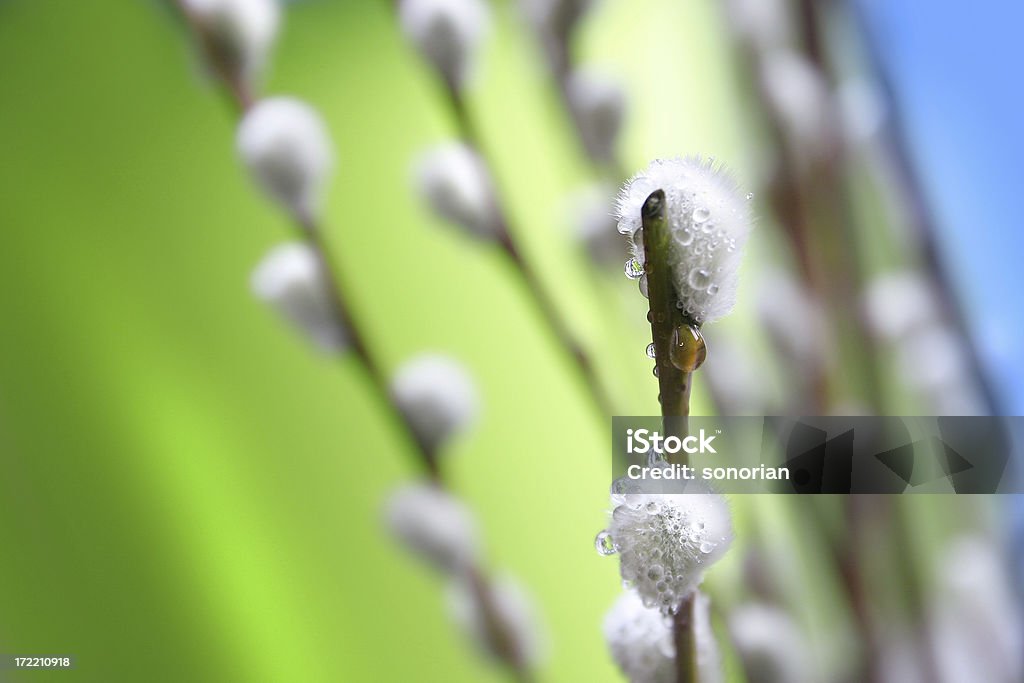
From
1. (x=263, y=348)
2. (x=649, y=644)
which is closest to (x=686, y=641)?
(x=649, y=644)

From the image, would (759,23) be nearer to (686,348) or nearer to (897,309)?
(897,309)

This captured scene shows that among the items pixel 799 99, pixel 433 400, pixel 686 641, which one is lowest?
pixel 686 641

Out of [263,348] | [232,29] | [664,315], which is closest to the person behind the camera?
[664,315]

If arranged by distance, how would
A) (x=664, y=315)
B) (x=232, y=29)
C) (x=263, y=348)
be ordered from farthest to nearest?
1. (x=263, y=348)
2. (x=232, y=29)
3. (x=664, y=315)

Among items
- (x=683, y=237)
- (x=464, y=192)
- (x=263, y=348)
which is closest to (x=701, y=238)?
(x=683, y=237)

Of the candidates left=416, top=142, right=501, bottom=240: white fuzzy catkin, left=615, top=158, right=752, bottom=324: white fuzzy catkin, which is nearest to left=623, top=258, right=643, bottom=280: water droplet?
left=615, top=158, right=752, bottom=324: white fuzzy catkin

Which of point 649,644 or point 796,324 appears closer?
point 649,644

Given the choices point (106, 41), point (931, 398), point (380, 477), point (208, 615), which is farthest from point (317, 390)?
point (931, 398)

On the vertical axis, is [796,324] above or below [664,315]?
above
